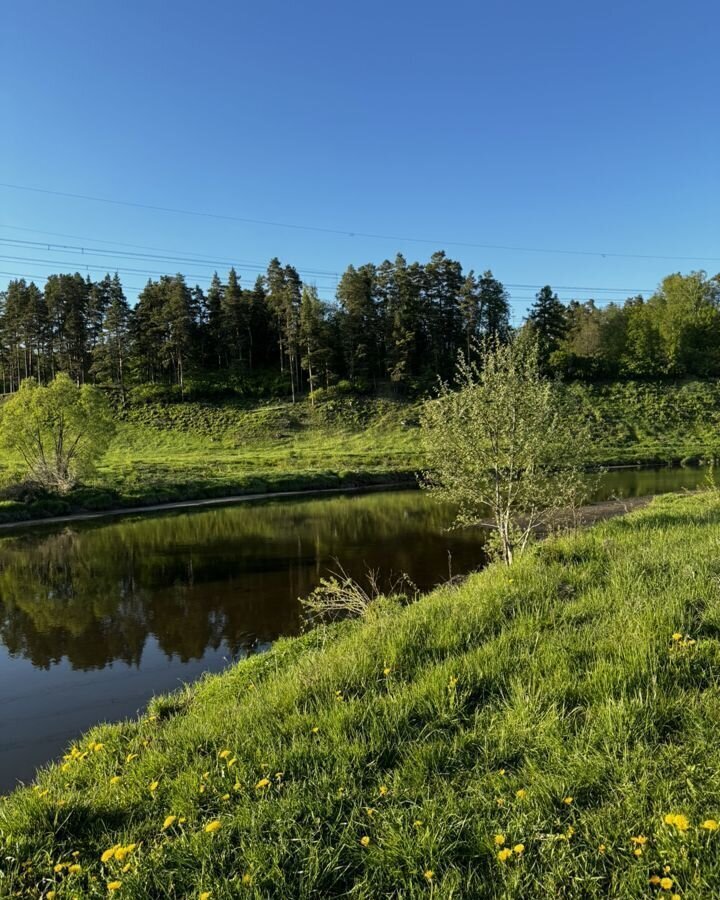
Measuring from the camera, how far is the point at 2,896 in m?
3.71

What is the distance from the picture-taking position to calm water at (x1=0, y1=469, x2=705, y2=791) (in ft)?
36.7

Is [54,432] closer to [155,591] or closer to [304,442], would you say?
[155,591]

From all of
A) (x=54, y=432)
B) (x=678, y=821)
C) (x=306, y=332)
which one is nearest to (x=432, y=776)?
(x=678, y=821)

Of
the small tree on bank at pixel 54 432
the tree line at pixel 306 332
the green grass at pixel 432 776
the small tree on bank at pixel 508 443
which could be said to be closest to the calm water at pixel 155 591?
the small tree on bank at pixel 508 443

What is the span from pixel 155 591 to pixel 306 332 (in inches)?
2431

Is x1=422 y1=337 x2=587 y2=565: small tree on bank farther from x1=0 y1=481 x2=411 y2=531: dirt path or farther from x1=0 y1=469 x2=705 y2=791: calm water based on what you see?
x1=0 y1=481 x2=411 y2=531: dirt path

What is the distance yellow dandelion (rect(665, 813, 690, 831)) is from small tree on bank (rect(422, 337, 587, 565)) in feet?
37.9

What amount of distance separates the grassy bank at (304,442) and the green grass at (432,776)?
118 ft

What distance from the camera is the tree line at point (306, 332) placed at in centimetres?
8112

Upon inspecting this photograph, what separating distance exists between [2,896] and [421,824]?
2.78 metres

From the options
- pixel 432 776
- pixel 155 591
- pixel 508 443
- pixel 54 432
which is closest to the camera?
pixel 432 776

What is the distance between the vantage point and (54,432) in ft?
131

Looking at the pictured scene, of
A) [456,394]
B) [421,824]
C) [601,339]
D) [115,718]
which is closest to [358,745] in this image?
[421,824]

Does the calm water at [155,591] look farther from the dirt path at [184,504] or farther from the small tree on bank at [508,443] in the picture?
the small tree on bank at [508,443]
